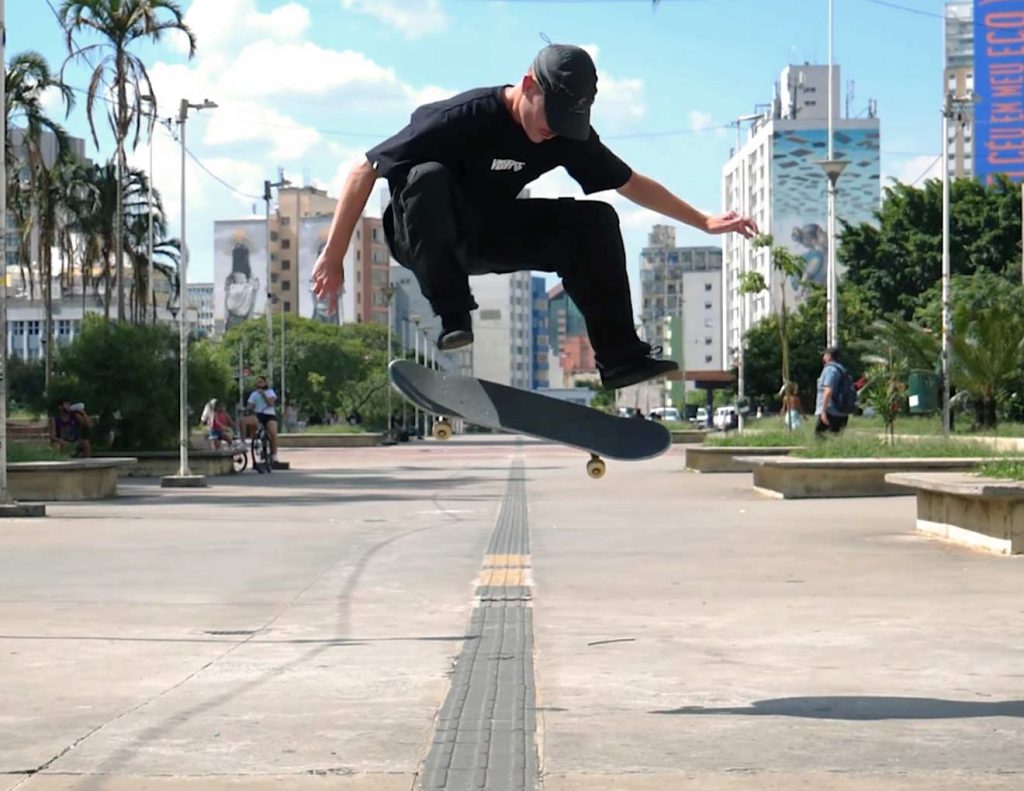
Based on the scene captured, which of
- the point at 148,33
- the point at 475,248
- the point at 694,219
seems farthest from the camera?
the point at 148,33

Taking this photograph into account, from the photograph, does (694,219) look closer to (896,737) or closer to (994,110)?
(896,737)

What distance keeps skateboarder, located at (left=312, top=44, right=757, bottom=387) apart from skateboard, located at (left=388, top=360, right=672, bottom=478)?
0.68 feet

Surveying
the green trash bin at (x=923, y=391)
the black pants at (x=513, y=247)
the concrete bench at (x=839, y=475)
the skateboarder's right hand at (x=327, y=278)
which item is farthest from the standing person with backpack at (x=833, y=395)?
the skateboarder's right hand at (x=327, y=278)

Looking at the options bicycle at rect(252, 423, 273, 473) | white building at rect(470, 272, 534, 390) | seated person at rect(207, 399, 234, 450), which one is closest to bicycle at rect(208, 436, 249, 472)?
seated person at rect(207, 399, 234, 450)

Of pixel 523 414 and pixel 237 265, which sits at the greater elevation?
pixel 237 265

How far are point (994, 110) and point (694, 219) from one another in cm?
9779

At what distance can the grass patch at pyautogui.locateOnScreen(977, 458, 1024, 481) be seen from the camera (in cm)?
1403

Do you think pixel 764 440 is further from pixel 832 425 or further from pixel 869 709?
pixel 869 709

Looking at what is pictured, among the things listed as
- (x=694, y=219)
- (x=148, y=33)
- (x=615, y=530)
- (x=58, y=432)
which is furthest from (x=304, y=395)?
(x=694, y=219)

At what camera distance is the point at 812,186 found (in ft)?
513

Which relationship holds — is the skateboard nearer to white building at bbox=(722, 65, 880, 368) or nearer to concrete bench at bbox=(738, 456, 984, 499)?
concrete bench at bbox=(738, 456, 984, 499)

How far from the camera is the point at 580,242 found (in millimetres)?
6477

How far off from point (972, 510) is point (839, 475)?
27.0 feet

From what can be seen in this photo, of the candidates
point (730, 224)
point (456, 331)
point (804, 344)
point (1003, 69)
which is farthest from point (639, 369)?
point (1003, 69)
